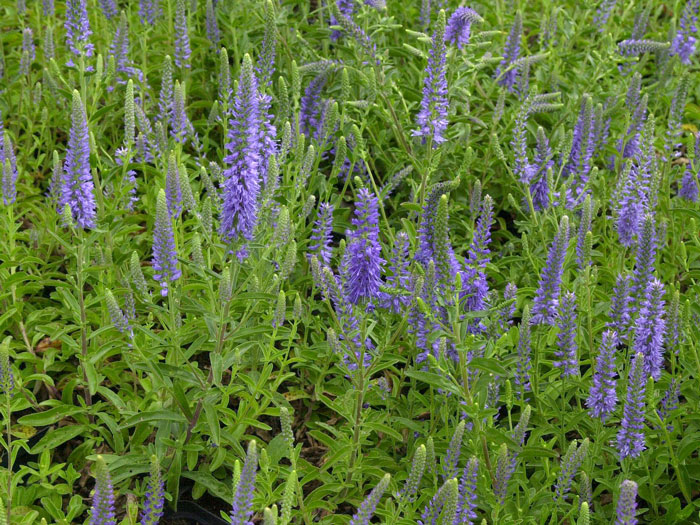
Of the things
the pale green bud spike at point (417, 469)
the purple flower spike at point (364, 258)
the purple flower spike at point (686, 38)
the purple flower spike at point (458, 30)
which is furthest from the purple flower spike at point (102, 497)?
the purple flower spike at point (686, 38)

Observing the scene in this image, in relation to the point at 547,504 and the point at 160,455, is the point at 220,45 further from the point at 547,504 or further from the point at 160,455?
the point at 547,504

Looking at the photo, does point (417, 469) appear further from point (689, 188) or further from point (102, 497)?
point (689, 188)

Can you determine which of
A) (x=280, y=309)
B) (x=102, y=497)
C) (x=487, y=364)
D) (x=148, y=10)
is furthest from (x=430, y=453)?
(x=148, y=10)

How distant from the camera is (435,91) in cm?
444

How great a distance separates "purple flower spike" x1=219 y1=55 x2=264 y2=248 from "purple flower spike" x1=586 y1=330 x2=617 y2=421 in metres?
1.61

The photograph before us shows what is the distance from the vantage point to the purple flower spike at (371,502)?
2.89 m

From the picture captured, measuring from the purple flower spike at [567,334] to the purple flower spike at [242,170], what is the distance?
4.71ft

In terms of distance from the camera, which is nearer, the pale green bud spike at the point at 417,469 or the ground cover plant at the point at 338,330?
the pale green bud spike at the point at 417,469

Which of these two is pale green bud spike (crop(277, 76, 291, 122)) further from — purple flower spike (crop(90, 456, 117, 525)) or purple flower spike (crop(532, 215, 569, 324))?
purple flower spike (crop(90, 456, 117, 525))

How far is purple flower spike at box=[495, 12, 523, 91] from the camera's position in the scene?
5855mm

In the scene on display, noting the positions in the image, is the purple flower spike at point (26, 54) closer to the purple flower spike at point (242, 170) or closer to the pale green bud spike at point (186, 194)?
the pale green bud spike at point (186, 194)

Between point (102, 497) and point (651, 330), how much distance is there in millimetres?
2431

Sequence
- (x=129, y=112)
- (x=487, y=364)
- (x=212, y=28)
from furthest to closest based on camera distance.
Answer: (x=212, y=28), (x=129, y=112), (x=487, y=364)

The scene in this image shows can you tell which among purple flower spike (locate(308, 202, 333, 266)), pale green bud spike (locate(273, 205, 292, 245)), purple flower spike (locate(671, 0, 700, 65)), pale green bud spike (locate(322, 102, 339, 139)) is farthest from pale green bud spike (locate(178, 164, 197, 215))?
purple flower spike (locate(671, 0, 700, 65))
